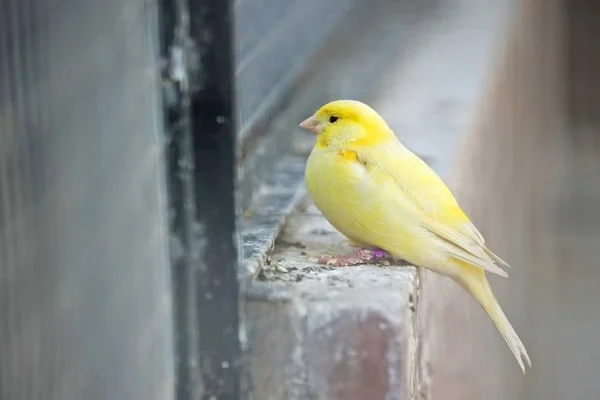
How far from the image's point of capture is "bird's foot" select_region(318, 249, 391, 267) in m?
1.17

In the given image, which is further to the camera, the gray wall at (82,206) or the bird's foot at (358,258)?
the bird's foot at (358,258)

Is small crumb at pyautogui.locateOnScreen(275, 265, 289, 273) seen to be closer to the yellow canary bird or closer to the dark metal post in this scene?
the yellow canary bird

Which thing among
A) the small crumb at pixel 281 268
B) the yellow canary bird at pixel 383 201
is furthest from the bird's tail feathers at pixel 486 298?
the small crumb at pixel 281 268

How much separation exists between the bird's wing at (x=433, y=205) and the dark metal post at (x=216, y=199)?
0.33 metres

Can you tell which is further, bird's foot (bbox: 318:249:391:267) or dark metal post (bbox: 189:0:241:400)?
bird's foot (bbox: 318:249:391:267)

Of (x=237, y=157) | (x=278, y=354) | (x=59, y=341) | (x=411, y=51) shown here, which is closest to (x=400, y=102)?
(x=411, y=51)

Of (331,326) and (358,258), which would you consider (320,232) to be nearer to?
(358,258)

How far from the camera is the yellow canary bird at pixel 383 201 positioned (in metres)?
1.14

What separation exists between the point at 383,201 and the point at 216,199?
1.06ft

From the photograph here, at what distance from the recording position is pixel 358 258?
1.18 meters

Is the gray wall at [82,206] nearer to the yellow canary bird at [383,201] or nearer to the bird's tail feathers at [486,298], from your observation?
the yellow canary bird at [383,201]

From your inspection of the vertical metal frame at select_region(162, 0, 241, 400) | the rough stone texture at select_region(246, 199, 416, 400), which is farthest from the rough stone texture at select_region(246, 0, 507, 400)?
the vertical metal frame at select_region(162, 0, 241, 400)

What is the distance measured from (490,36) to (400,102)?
579 millimetres

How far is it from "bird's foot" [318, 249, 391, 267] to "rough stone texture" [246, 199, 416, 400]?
82mm
